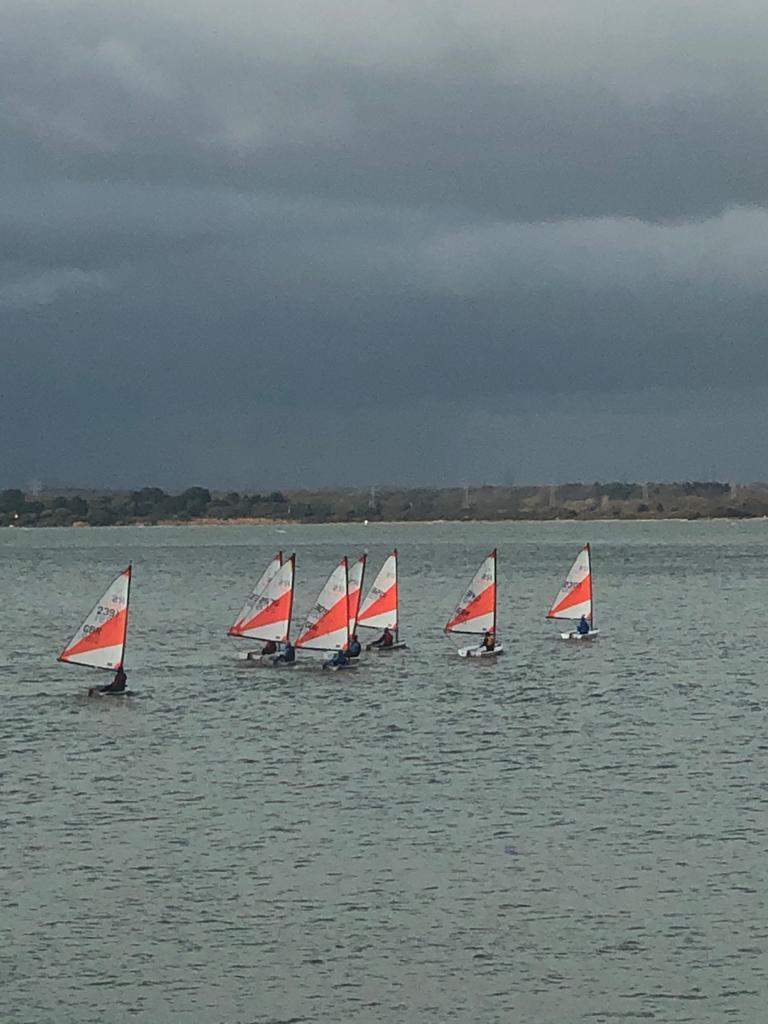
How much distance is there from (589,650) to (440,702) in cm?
2783

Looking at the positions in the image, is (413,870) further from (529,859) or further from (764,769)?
(764,769)

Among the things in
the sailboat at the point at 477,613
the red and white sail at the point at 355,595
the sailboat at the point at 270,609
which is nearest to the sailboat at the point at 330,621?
the sailboat at the point at 270,609

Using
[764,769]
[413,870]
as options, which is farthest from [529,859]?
[764,769]

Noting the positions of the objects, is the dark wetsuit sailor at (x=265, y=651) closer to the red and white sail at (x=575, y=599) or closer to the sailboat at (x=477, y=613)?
the sailboat at (x=477, y=613)

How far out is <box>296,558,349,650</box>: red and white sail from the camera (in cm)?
8188

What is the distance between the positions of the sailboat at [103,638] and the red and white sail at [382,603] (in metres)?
20.2

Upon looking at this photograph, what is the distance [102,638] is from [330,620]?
12.9 metres

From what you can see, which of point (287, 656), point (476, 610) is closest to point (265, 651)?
point (287, 656)

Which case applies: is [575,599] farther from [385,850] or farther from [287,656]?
[385,850]

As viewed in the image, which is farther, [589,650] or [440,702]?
[589,650]

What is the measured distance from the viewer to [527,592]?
16538 centimetres

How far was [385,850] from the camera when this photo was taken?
148 ft

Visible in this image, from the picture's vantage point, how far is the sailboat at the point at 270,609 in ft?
→ 281

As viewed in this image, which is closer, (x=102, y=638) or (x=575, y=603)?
(x=102, y=638)
